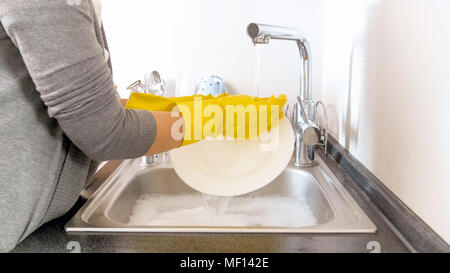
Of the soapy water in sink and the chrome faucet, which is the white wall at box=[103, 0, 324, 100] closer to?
the chrome faucet

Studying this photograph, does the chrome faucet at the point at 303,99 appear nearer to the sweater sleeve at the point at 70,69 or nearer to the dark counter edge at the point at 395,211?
the dark counter edge at the point at 395,211

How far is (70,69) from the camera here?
0.50 m

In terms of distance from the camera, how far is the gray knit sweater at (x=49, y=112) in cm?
48

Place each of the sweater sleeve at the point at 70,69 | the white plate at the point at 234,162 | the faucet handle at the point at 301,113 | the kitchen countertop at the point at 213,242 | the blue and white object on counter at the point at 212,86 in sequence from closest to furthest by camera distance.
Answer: the sweater sleeve at the point at 70,69 → the kitchen countertop at the point at 213,242 → the white plate at the point at 234,162 → the faucet handle at the point at 301,113 → the blue and white object on counter at the point at 212,86

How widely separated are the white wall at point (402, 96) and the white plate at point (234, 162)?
0.69 feet

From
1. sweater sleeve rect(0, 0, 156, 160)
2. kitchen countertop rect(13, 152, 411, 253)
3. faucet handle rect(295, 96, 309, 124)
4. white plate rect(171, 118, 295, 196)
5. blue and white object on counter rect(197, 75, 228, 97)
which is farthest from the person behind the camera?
blue and white object on counter rect(197, 75, 228, 97)

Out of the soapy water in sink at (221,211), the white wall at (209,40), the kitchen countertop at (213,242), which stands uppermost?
the white wall at (209,40)

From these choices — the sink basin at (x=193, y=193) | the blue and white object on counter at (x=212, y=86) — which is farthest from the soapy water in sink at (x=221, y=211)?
the blue and white object on counter at (x=212, y=86)

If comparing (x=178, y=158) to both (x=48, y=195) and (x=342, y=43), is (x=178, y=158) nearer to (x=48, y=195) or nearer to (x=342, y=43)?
(x=48, y=195)

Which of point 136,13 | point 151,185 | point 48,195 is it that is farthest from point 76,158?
point 136,13

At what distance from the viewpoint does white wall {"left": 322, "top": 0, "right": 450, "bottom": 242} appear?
56 centimetres

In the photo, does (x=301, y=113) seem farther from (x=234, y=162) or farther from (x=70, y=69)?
(x=70, y=69)

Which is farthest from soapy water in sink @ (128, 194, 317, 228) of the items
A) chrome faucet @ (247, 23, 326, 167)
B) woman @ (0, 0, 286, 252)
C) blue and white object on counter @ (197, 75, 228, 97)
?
A: blue and white object on counter @ (197, 75, 228, 97)

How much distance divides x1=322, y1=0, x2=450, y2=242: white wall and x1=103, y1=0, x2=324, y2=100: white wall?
0.24 metres
